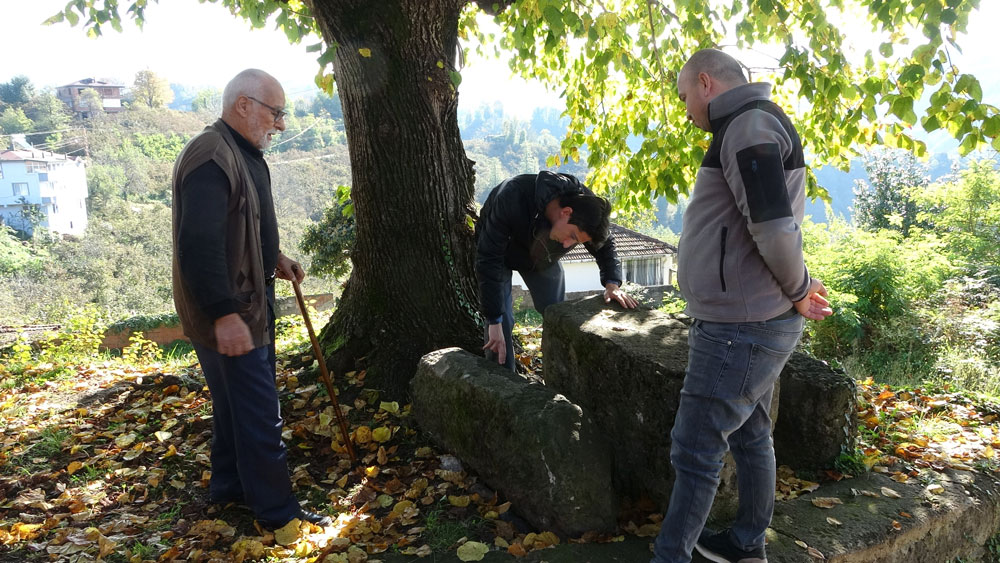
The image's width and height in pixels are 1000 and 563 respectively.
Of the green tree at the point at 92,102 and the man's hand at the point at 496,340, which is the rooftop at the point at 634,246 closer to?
the man's hand at the point at 496,340

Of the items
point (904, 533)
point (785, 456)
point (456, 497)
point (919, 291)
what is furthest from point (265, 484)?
point (919, 291)

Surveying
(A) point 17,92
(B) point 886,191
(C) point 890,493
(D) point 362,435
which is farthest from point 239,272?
(A) point 17,92

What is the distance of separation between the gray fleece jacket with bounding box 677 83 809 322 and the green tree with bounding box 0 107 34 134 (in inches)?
4475

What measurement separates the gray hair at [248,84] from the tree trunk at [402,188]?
5.27ft

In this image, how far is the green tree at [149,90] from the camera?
10369cm

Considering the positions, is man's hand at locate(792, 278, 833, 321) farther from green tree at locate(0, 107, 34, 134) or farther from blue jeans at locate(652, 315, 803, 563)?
green tree at locate(0, 107, 34, 134)

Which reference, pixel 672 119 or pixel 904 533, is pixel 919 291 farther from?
pixel 904 533

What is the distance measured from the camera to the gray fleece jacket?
6.50 feet

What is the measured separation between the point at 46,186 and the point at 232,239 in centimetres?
7705

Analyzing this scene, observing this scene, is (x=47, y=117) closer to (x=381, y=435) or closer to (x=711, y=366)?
(x=381, y=435)

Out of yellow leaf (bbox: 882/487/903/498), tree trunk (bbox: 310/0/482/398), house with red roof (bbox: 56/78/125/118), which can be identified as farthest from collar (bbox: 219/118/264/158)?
house with red roof (bbox: 56/78/125/118)

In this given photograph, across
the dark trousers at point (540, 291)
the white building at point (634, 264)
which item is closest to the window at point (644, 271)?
the white building at point (634, 264)

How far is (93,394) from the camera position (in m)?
5.19

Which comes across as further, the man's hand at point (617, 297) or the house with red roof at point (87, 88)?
the house with red roof at point (87, 88)
